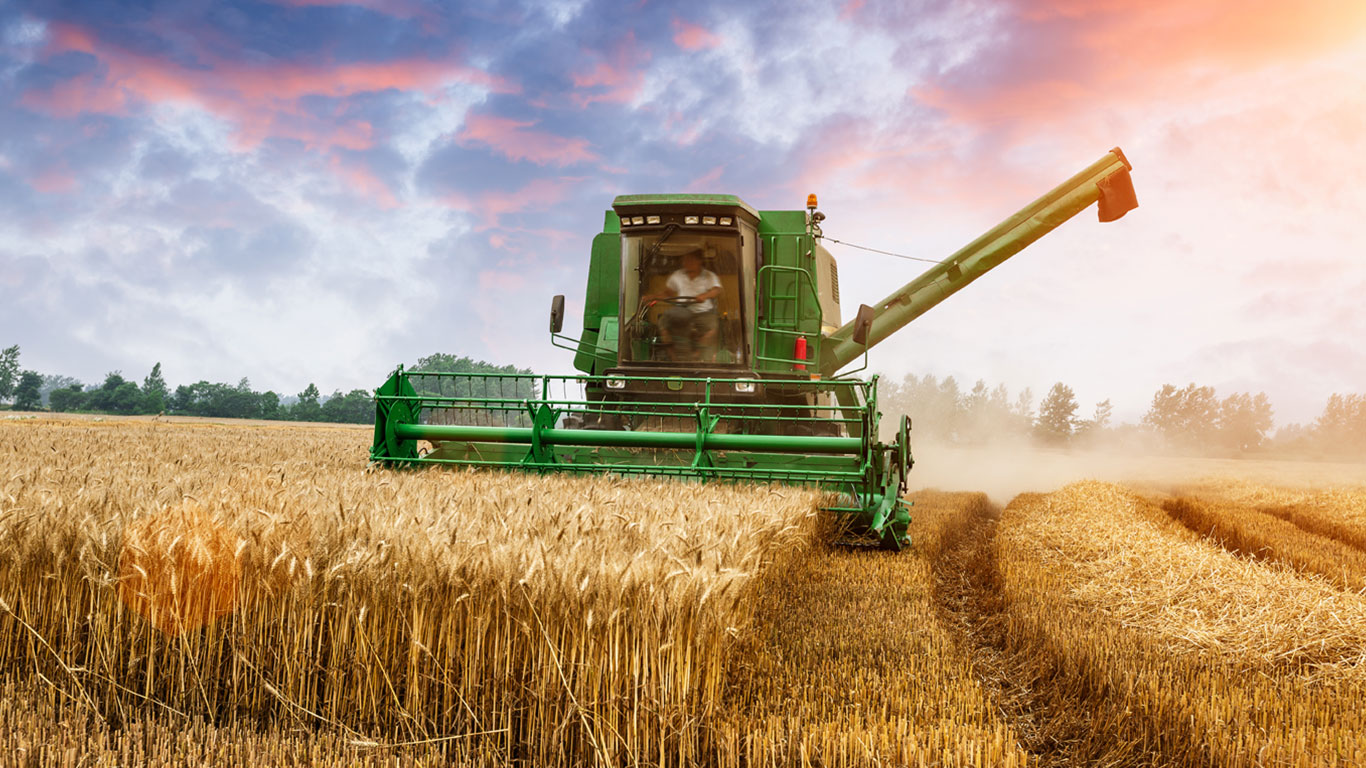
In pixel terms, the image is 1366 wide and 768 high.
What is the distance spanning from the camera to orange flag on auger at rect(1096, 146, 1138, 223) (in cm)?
1030

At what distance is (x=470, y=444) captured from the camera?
23.6 ft

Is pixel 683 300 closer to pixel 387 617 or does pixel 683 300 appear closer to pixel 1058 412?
pixel 387 617

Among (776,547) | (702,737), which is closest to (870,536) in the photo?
(776,547)

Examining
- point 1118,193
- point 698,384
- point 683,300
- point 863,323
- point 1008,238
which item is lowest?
point 698,384

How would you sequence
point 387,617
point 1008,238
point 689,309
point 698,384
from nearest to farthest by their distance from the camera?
point 387,617 → point 698,384 → point 689,309 → point 1008,238

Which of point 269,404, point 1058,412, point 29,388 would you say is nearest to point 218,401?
point 269,404

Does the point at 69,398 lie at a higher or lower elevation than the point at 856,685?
higher

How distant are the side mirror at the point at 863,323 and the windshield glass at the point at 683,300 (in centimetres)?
109

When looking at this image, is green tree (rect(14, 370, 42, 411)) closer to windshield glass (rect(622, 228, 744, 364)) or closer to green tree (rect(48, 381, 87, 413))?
green tree (rect(48, 381, 87, 413))

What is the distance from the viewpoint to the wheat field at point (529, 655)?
8.05 feet

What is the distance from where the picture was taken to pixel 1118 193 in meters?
10.3

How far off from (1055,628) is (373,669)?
3.34 meters

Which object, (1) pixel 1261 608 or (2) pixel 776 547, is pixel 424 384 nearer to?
(2) pixel 776 547

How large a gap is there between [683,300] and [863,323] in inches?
67.0
